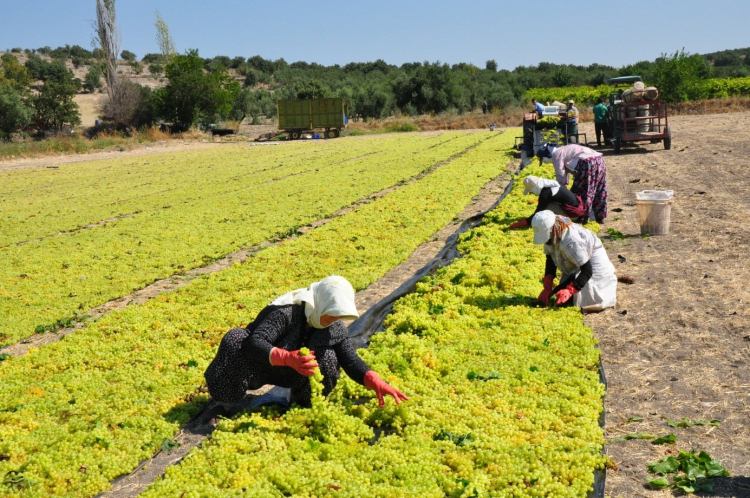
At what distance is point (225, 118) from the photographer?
67000mm

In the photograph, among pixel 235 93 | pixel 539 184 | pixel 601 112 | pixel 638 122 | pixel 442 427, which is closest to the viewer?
pixel 442 427

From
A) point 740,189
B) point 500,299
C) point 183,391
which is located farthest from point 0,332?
point 740,189

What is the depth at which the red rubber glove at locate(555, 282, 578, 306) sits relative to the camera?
317 inches

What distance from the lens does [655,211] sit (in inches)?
466

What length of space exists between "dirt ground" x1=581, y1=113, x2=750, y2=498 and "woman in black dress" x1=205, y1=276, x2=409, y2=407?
210cm

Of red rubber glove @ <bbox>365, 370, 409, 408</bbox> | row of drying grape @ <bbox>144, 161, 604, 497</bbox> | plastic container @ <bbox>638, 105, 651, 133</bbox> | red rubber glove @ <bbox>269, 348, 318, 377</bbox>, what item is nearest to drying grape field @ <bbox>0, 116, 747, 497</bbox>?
row of drying grape @ <bbox>144, 161, 604, 497</bbox>

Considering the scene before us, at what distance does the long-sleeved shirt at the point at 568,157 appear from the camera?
13.1 metres

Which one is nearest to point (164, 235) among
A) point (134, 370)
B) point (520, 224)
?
point (520, 224)

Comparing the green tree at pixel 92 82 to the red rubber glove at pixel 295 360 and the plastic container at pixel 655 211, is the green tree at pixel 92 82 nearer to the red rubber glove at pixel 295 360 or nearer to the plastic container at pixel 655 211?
the plastic container at pixel 655 211

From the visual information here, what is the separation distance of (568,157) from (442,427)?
923cm

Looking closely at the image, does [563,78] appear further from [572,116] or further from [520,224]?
[520,224]

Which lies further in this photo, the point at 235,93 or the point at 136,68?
the point at 136,68

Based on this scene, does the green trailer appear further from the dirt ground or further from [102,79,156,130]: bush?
the dirt ground

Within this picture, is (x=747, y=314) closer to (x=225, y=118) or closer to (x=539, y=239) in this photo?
(x=539, y=239)
